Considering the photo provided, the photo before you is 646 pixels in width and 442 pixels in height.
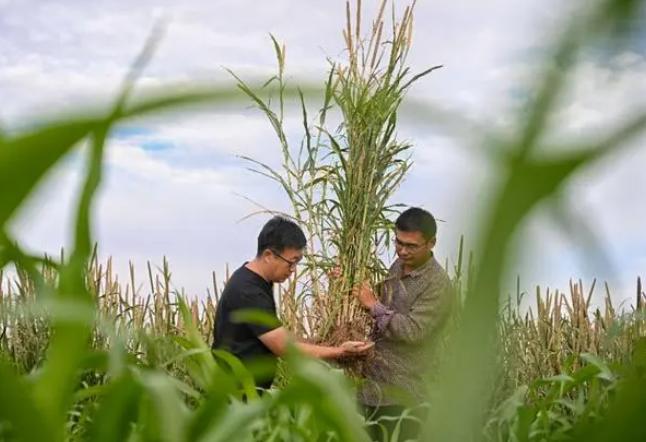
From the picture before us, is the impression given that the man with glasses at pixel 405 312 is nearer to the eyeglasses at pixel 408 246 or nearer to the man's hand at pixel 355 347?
the eyeglasses at pixel 408 246

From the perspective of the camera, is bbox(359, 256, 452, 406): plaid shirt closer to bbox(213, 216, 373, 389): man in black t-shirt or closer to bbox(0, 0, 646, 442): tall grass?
bbox(213, 216, 373, 389): man in black t-shirt

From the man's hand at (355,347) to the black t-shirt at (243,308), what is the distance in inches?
27.8

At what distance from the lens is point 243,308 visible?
3684 mm

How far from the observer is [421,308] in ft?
14.9

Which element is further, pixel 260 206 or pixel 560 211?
pixel 260 206

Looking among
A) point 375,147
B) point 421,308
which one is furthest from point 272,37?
point 421,308

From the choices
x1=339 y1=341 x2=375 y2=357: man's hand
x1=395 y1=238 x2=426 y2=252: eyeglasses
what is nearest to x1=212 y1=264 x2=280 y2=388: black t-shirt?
x1=339 y1=341 x2=375 y2=357: man's hand

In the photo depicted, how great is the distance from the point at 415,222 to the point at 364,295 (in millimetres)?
484

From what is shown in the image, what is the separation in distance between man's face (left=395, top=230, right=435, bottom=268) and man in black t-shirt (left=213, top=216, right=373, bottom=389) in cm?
58

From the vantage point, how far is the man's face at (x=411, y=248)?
464cm

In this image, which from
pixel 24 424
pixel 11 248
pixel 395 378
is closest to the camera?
pixel 24 424

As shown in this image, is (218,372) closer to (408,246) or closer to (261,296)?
(261,296)

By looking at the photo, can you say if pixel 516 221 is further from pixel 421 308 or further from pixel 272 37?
pixel 272 37

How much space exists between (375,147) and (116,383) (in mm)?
4572
